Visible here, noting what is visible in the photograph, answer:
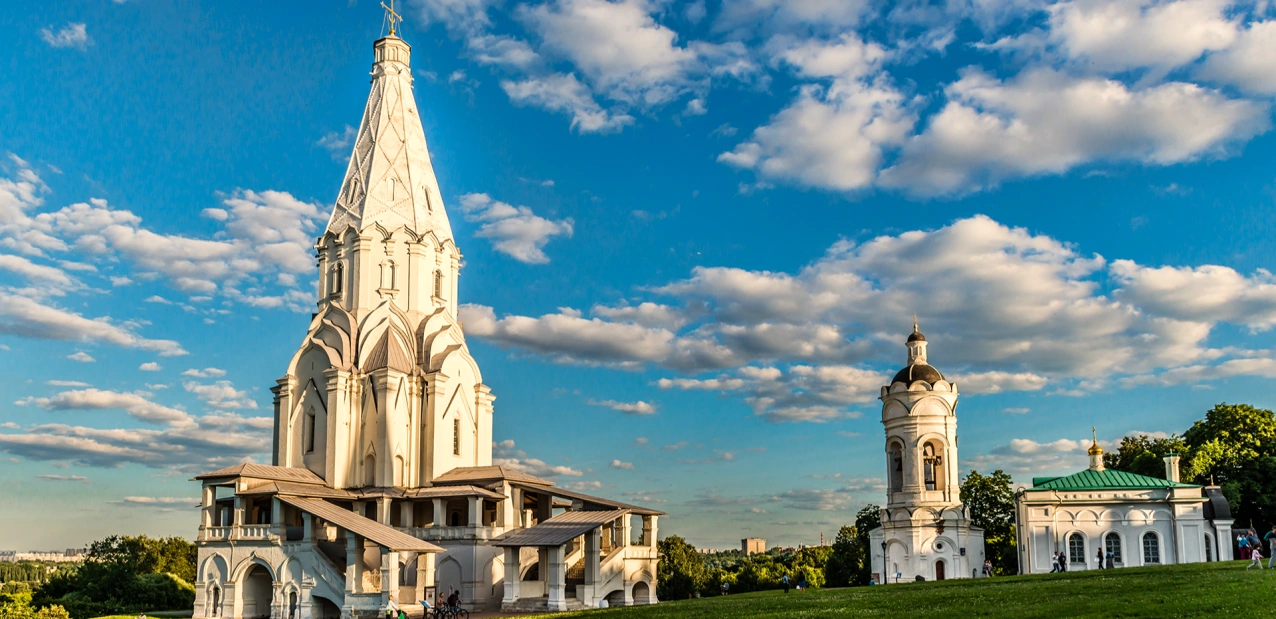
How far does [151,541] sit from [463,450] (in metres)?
27.1

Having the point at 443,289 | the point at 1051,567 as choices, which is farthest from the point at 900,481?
the point at 443,289

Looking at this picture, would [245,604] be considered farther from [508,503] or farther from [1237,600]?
[1237,600]

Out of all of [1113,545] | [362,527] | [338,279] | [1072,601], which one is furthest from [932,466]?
[338,279]

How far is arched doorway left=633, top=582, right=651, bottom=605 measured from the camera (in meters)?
36.4

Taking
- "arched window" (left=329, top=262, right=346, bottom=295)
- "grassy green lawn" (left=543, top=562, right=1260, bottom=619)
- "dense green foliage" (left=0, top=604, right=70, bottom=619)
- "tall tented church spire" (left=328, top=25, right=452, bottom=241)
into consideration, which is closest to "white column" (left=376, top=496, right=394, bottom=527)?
"arched window" (left=329, top=262, right=346, bottom=295)

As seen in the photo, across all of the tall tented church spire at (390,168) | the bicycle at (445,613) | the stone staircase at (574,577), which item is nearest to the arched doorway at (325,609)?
the bicycle at (445,613)

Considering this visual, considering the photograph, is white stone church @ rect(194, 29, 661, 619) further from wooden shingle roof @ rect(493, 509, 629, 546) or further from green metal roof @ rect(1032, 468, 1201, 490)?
green metal roof @ rect(1032, 468, 1201, 490)

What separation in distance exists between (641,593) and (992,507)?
66.4 ft

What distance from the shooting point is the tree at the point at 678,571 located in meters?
63.7

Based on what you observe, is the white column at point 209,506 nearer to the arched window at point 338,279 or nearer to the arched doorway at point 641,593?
the arched window at point 338,279

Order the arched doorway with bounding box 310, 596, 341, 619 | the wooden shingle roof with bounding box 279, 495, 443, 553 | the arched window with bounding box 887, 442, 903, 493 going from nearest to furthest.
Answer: the wooden shingle roof with bounding box 279, 495, 443, 553 → the arched doorway with bounding box 310, 596, 341, 619 → the arched window with bounding box 887, 442, 903, 493

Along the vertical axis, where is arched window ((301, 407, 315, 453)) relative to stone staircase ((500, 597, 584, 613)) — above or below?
above

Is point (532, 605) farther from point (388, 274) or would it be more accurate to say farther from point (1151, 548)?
point (1151, 548)

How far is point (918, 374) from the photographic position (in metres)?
43.9
